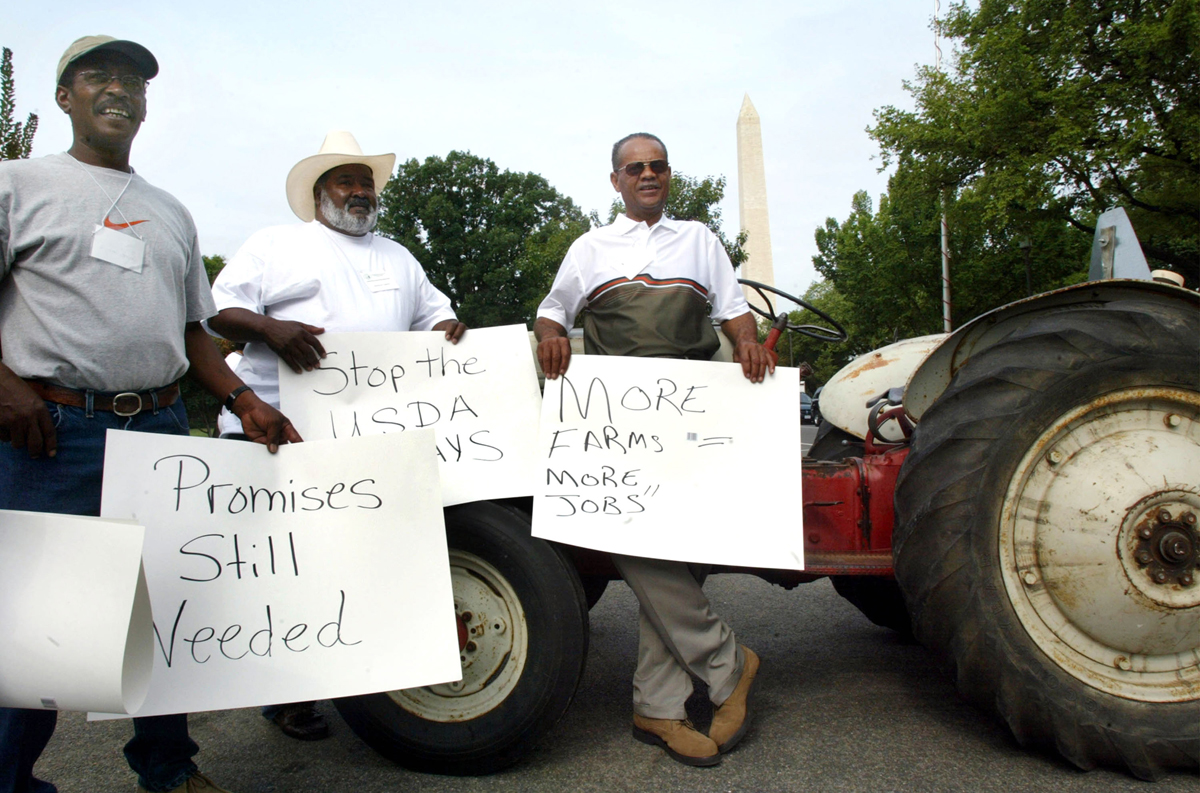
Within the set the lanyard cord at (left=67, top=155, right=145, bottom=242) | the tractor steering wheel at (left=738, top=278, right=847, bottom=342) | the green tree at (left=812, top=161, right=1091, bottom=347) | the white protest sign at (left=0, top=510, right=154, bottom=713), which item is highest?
the green tree at (left=812, top=161, right=1091, bottom=347)

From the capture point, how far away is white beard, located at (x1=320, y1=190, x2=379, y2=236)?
10.4ft

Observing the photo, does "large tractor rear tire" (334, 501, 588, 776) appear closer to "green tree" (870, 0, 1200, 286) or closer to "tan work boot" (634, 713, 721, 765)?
"tan work boot" (634, 713, 721, 765)

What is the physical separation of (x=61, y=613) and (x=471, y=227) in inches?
1554

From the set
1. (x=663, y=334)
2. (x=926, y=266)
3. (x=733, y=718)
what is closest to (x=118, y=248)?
(x=663, y=334)

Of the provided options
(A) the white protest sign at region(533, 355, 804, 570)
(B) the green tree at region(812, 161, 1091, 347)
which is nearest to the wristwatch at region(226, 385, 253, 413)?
(A) the white protest sign at region(533, 355, 804, 570)

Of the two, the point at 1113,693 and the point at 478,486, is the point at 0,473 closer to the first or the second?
the point at 478,486

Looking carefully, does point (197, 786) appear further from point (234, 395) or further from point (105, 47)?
point (105, 47)

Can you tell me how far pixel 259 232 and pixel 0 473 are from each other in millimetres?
1245

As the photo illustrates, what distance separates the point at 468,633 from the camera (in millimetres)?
2660

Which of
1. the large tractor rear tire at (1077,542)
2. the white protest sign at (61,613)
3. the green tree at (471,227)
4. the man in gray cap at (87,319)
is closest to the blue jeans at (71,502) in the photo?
the man in gray cap at (87,319)

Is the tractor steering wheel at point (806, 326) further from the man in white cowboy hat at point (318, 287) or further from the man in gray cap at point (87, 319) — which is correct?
the man in gray cap at point (87, 319)

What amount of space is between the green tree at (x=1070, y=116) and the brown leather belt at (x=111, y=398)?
17.6 m

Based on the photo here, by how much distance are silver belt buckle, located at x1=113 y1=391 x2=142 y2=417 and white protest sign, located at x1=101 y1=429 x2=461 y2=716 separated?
0.10 meters

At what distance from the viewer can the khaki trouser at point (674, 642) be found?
8.80 ft
